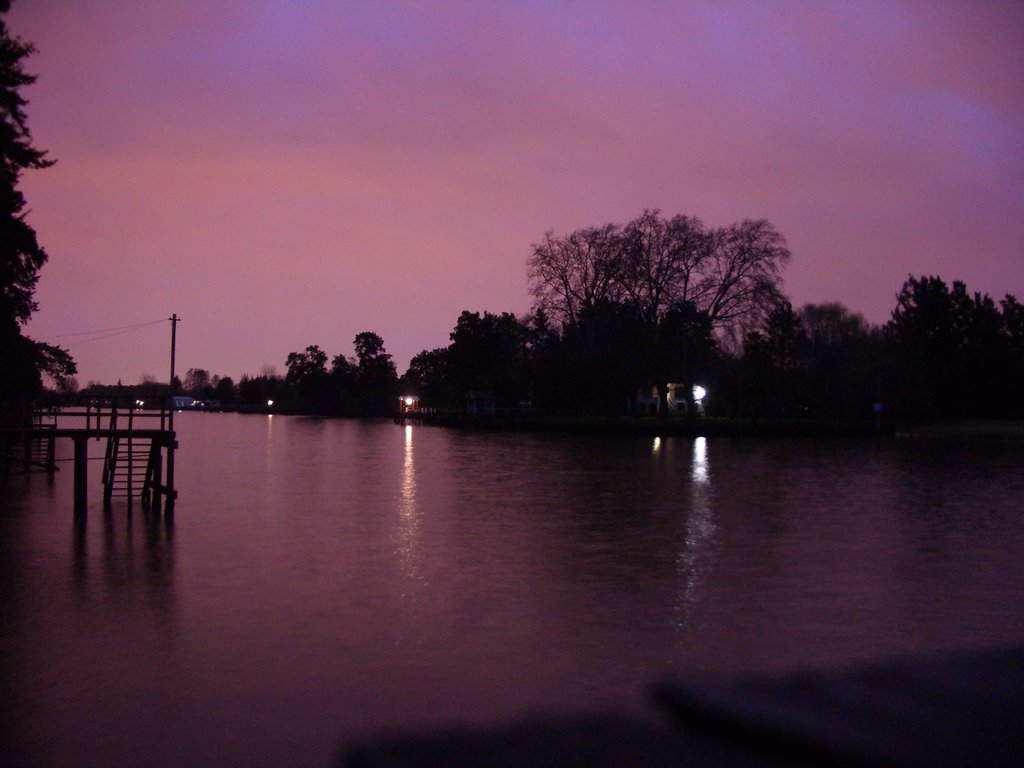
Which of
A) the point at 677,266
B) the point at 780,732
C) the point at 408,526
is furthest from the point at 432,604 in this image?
the point at 677,266

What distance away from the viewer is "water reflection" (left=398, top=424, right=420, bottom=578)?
15.7 metres

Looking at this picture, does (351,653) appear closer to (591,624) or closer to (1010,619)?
(591,624)

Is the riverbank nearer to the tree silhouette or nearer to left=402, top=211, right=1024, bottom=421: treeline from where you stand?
left=402, top=211, right=1024, bottom=421: treeline

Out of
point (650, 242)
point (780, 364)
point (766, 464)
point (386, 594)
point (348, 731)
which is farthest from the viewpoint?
point (780, 364)

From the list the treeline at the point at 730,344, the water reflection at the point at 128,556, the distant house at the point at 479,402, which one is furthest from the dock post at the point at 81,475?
the distant house at the point at 479,402

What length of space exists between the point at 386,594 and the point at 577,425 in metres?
59.5

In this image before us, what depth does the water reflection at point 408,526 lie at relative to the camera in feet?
51.5

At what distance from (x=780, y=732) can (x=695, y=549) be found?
14.2 meters

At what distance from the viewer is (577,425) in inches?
2844

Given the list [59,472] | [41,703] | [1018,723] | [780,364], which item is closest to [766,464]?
[59,472]

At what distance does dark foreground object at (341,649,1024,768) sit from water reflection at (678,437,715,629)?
7.85 m

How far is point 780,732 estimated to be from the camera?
3117 mm

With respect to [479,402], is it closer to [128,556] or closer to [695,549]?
[695,549]

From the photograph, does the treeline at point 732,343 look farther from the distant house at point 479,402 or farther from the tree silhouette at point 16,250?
the tree silhouette at point 16,250
